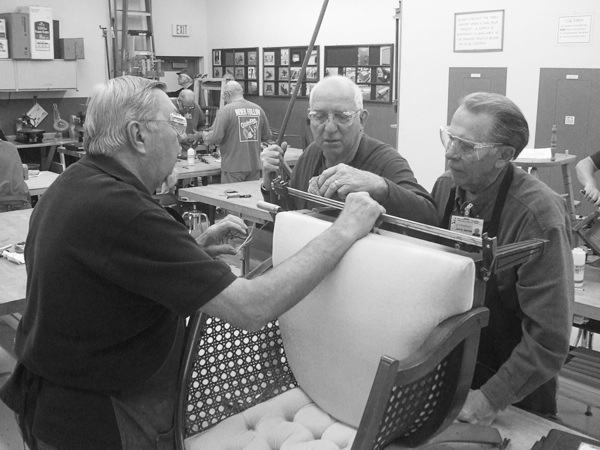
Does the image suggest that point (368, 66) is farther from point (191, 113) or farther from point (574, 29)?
point (574, 29)

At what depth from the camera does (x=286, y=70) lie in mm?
10727

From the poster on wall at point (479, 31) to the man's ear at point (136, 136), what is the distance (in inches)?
198

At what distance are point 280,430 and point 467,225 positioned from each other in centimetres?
73

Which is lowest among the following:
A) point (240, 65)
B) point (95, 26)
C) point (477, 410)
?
point (477, 410)

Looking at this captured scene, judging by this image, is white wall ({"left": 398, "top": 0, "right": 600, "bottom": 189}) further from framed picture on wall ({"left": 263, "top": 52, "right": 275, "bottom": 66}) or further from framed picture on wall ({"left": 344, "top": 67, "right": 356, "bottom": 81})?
framed picture on wall ({"left": 263, "top": 52, "right": 275, "bottom": 66})

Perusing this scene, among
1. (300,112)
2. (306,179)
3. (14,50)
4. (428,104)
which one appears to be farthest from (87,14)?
(306,179)

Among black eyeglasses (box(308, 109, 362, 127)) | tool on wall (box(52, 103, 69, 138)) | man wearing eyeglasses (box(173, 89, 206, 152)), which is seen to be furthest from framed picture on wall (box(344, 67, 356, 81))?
black eyeglasses (box(308, 109, 362, 127))

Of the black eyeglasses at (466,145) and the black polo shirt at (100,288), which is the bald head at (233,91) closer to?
the black eyeglasses at (466,145)

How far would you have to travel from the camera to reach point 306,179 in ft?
8.46

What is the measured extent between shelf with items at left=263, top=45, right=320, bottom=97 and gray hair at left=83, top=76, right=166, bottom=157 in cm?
889

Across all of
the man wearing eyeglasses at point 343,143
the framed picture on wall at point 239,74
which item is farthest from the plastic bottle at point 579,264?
the framed picture on wall at point 239,74

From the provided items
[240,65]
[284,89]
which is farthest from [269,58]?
[240,65]

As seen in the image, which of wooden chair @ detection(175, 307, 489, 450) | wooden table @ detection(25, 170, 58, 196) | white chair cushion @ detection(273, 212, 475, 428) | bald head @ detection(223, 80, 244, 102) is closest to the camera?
wooden chair @ detection(175, 307, 489, 450)

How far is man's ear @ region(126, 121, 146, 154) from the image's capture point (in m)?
1.45
